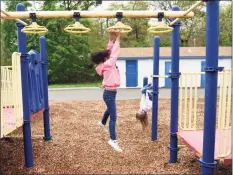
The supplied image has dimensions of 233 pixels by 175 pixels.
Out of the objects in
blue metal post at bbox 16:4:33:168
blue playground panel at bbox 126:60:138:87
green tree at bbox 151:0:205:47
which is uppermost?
green tree at bbox 151:0:205:47

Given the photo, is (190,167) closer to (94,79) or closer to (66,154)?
(66,154)

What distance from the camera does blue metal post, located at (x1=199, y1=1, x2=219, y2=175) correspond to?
9.02 feet

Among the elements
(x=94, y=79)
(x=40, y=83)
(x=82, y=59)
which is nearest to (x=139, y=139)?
(x=40, y=83)

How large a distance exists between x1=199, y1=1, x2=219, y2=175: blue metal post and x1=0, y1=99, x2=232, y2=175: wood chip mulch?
3.93 ft

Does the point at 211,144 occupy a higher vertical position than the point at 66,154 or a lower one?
higher

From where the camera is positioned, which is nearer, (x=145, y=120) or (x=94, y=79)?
(x=145, y=120)

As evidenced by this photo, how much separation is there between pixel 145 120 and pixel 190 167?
237cm

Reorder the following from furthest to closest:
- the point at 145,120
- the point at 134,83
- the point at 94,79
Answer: the point at 94,79
the point at 134,83
the point at 145,120

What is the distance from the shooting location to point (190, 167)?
4203mm

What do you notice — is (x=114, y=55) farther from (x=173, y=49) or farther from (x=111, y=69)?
(x=173, y=49)

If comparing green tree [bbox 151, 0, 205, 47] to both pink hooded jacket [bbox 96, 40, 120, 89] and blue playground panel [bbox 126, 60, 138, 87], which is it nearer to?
blue playground panel [bbox 126, 60, 138, 87]

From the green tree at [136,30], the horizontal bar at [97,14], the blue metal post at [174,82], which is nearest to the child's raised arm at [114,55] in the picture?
the horizontal bar at [97,14]

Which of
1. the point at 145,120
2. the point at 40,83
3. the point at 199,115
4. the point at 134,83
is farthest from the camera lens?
the point at 134,83

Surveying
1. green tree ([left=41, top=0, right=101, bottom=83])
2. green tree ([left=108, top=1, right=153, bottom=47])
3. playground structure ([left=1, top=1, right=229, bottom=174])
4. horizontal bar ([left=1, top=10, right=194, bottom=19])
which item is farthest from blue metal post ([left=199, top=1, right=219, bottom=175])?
green tree ([left=108, top=1, right=153, bottom=47])
